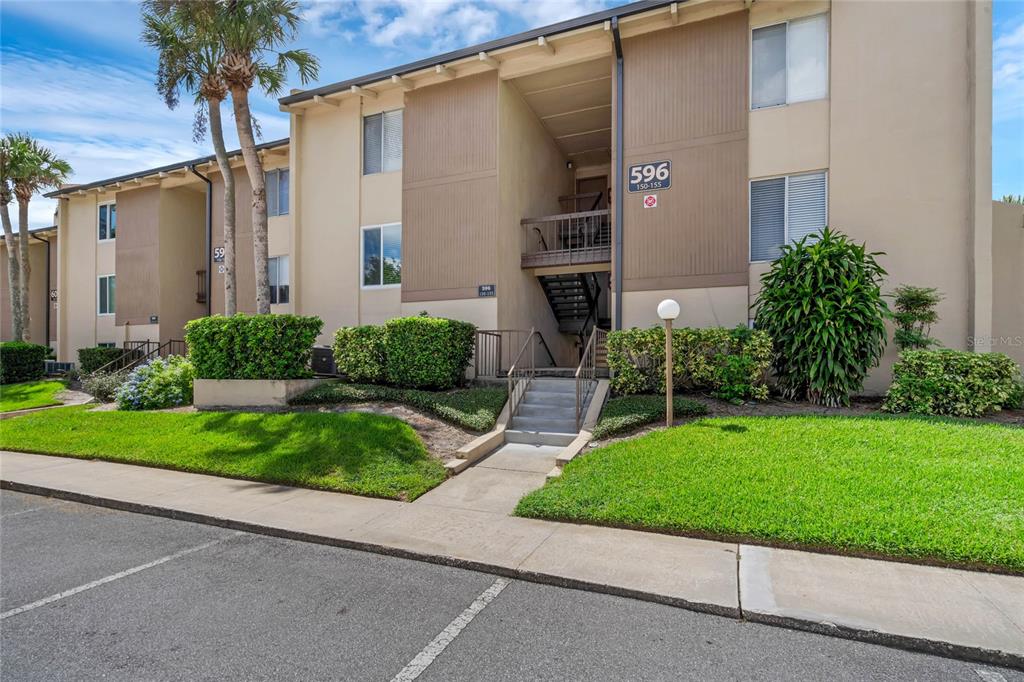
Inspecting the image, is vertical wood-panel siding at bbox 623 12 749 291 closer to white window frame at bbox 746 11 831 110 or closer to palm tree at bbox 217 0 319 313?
white window frame at bbox 746 11 831 110

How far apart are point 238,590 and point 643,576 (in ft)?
10.1

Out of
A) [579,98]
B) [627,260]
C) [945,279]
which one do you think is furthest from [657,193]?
[945,279]

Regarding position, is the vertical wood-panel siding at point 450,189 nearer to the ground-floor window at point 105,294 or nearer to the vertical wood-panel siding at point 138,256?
the vertical wood-panel siding at point 138,256

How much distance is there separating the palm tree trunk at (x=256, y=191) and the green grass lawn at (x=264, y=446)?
11.3 ft

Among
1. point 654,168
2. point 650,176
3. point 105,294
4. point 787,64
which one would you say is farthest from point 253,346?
point 105,294

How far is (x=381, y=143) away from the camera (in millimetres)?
13031

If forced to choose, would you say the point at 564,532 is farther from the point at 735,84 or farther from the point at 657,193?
the point at 735,84

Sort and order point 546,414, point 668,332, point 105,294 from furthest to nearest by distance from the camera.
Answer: point 105,294 → point 546,414 → point 668,332

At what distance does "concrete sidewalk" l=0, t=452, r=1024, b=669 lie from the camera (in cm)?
322

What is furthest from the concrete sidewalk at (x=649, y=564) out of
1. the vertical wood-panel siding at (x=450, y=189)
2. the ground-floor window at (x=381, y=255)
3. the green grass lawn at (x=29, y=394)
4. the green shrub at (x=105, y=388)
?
the green grass lawn at (x=29, y=394)

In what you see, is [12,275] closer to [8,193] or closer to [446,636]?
[8,193]

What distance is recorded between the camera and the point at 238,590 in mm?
3828

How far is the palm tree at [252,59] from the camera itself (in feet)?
36.8

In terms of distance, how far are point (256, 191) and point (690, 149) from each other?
9.70 metres
